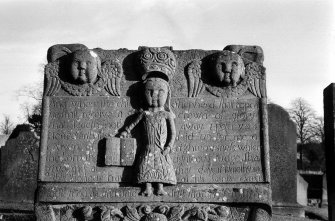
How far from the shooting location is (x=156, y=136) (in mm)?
6113

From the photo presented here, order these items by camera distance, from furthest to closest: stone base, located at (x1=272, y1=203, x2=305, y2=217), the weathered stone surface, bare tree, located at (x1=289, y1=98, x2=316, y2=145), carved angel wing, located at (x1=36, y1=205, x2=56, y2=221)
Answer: bare tree, located at (x1=289, y1=98, x2=316, y2=145), the weathered stone surface, stone base, located at (x1=272, y1=203, x2=305, y2=217), carved angel wing, located at (x1=36, y1=205, x2=56, y2=221)

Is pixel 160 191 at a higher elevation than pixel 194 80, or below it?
below

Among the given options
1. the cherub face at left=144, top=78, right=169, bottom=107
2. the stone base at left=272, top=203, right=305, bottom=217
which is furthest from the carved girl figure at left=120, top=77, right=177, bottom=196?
Result: the stone base at left=272, top=203, right=305, bottom=217

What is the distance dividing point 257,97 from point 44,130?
9.77 ft

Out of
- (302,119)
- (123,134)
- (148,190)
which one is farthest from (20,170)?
(302,119)

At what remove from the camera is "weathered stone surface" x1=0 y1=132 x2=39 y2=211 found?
450 inches

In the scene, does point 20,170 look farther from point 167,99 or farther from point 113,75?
point 167,99

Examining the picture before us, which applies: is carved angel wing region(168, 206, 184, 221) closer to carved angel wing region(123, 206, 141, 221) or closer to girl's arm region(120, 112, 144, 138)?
carved angel wing region(123, 206, 141, 221)

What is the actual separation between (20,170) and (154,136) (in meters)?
6.57

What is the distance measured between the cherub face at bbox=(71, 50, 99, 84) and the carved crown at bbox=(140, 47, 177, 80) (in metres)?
0.68

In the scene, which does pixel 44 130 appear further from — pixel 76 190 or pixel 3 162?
pixel 3 162

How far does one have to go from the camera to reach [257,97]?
6387 millimetres

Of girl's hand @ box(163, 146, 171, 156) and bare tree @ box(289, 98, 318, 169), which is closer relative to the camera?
girl's hand @ box(163, 146, 171, 156)

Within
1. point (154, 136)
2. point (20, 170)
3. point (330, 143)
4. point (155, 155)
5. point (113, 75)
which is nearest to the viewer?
point (155, 155)
